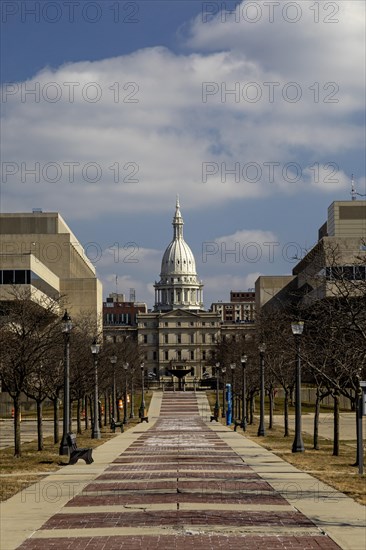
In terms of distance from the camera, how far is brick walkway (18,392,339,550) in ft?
48.4

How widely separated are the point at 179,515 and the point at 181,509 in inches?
30.9

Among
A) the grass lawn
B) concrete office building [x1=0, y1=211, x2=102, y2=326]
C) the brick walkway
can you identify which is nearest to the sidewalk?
the brick walkway

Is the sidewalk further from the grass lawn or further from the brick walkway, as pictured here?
the grass lawn

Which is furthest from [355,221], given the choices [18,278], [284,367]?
[284,367]

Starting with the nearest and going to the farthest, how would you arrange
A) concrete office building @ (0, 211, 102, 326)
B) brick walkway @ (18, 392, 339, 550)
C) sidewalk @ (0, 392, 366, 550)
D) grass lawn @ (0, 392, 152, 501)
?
brick walkway @ (18, 392, 339, 550) → sidewalk @ (0, 392, 366, 550) → grass lawn @ (0, 392, 152, 501) → concrete office building @ (0, 211, 102, 326)

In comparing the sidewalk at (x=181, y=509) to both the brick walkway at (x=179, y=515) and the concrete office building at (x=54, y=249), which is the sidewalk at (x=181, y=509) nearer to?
the brick walkway at (x=179, y=515)

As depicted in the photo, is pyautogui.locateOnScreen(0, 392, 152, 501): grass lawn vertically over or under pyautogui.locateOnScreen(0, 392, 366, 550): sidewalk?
under

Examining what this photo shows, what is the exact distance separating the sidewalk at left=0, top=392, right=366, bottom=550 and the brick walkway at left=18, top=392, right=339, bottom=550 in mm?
17

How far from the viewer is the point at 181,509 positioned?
1831 cm

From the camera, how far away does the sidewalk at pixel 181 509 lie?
15.0m

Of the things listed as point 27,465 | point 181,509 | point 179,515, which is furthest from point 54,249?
point 179,515

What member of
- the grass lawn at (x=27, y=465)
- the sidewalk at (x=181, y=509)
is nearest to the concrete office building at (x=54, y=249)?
Answer: the grass lawn at (x=27, y=465)

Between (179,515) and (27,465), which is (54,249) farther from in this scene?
(179,515)

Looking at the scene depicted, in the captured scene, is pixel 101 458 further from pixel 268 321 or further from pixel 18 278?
pixel 18 278
